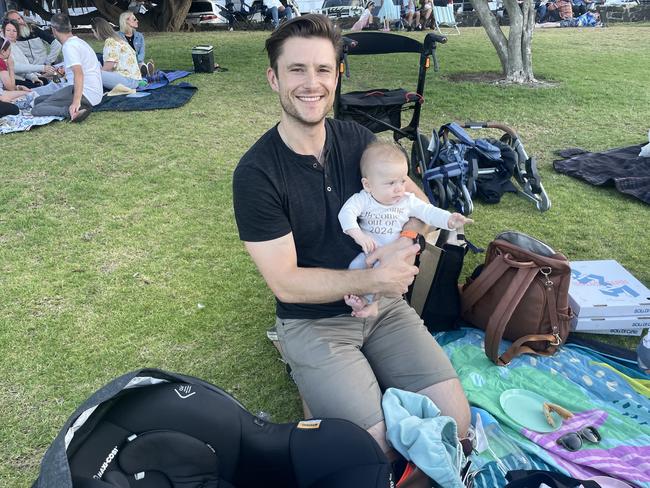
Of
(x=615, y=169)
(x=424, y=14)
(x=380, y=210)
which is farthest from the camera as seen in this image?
(x=424, y=14)

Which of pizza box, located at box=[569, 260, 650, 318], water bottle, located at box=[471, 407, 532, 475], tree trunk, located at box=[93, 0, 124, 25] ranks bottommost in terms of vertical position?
water bottle, located at box=[471, 407, 532, 475]

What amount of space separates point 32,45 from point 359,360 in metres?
9.91

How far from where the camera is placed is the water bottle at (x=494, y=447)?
2219mm

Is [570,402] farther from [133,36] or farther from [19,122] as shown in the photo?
[133,36]

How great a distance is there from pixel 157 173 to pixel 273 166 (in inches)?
146

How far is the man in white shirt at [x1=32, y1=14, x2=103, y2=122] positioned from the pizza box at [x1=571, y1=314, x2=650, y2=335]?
6849 mm

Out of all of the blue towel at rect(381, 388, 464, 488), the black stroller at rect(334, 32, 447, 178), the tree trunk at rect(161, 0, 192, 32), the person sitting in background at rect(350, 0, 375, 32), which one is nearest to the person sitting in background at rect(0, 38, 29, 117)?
the black stroller at rect(334, 32, 447, 178)

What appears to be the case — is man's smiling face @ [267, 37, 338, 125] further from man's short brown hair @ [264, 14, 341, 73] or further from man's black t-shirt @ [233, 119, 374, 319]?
man's black t-shirt @ [233, 119, 374, 319]

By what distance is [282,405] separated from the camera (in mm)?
2596

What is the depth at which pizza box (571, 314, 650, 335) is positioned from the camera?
295 centimetres

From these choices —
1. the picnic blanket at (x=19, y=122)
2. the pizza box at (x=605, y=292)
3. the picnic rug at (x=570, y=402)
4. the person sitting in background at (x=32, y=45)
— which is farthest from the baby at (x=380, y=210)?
the person sitting in background at (x=32, y=45)

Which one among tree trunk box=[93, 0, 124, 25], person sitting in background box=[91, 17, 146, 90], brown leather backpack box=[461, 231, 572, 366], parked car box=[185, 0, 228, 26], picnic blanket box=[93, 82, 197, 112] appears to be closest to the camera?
brown leather backpack box=[461, 231, 572, 366]

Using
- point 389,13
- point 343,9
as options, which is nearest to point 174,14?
point 343,9

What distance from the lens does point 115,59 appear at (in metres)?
8.20
